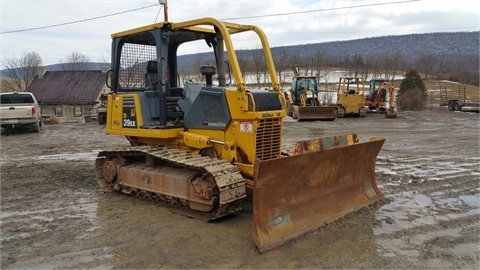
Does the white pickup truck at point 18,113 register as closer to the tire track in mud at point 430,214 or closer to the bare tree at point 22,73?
the tire track in mud at point 430,214

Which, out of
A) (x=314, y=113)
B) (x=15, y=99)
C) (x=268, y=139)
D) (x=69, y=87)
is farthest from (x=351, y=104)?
(x=69, y=87)

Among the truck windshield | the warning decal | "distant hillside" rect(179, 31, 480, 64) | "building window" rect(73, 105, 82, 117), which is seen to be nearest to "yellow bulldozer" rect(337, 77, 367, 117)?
the truck windshield

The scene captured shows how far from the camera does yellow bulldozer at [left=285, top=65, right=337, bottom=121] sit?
74.8 ft

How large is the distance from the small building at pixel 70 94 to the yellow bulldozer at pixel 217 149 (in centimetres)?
3810

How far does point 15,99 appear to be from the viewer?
58.7ft

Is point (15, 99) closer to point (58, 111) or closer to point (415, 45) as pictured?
point (58, 111)

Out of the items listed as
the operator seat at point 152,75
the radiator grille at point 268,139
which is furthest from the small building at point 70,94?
the radiator grille at point 268,139

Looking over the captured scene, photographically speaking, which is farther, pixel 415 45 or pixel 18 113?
pixel 415 45

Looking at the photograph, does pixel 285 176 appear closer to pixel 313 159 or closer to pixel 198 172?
pixel 313 159

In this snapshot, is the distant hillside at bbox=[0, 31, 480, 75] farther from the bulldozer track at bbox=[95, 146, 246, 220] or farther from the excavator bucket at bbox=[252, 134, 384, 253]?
the bulldozer track at bbox=[95, 146, 246, 220]

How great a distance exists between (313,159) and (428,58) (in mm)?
82634

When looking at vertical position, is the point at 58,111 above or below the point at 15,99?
below

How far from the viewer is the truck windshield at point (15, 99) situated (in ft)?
58.2

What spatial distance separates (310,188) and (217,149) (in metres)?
1.44
